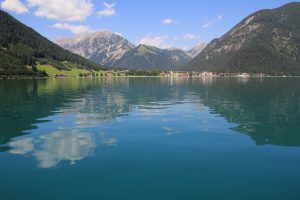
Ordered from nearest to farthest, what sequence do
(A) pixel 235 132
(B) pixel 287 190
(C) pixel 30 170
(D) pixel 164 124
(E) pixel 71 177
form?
(B) pixel 287 190 → (E) pixel 71 177 → (C) pixel 30 170 → (A) pixel 235 132 → (D) pixel 164 124

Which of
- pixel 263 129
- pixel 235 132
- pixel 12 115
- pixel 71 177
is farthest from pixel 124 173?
pixel 12 115

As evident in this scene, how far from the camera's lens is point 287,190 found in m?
21.7

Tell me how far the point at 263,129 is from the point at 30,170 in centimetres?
2963

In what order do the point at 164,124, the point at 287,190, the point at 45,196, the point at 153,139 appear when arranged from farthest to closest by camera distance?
the point at 164,124, the point at 153,139, the point at 287,190, the point at 45,196

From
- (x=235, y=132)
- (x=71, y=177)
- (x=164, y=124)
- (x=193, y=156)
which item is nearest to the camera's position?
(x=71, y=177)

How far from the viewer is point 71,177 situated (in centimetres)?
2358

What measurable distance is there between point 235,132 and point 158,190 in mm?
22147

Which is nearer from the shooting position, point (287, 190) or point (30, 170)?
point (287, 190)

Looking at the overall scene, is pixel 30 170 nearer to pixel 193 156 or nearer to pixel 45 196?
pixel 45 196

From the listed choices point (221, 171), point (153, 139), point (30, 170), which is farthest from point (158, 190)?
point (153, 139)

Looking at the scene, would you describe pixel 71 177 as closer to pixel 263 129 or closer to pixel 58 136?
pixel 58 136

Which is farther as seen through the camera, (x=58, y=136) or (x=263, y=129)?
(x=263, y=129)

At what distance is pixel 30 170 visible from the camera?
82.4ft

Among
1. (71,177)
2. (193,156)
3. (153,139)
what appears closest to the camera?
(71,177)
